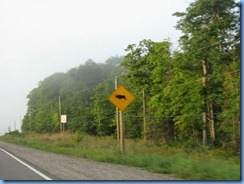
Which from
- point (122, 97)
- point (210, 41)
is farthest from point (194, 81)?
point (122, 97)

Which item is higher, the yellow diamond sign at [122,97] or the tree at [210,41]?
the tree at [210,41]

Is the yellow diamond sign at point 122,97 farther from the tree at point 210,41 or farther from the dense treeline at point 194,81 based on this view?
the tree at point 210,41

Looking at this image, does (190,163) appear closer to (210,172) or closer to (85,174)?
(210,172)

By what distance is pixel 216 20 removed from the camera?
35.2 m

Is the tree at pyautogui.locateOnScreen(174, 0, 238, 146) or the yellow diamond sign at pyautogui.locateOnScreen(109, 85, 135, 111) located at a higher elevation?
the tree at pyautogui.locateOnScreen(174, 0, 238, 146)

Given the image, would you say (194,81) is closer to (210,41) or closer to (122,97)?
(210,41)

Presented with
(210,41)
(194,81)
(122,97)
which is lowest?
(122,97)

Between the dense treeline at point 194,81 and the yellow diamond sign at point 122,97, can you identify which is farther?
the dense treeline at point 194,81

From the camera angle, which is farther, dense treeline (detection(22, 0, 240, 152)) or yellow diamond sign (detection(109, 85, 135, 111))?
dense treeline (detection(22, 0, 240, 152))

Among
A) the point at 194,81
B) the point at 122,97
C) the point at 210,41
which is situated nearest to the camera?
the point at 122,97

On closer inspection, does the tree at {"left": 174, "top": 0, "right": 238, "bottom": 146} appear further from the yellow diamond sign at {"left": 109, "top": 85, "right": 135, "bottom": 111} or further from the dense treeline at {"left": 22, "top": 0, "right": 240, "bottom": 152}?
the yellow diamond sign at {"left": 109, "top": 85, "right": 135, "bottom": 111}

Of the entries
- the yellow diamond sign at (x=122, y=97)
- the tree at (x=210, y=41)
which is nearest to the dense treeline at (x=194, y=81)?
the tree at (x=210, y=41)

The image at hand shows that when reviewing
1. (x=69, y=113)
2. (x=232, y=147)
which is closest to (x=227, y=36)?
(x=232, y=147)

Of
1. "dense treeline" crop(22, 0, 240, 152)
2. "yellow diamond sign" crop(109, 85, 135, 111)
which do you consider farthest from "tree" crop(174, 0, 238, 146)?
"yellow diamond sign" crop(109, 85, 135, 111)
